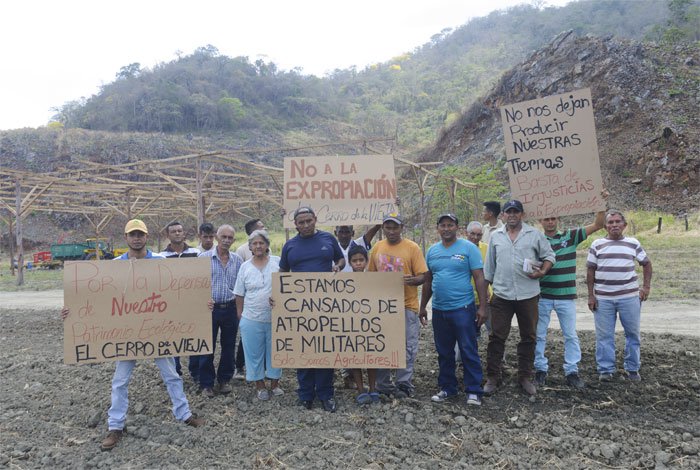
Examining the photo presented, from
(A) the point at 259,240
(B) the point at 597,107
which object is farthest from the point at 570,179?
(B) the point at 597,107

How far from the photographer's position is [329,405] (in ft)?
13.7

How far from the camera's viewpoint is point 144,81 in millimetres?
60000

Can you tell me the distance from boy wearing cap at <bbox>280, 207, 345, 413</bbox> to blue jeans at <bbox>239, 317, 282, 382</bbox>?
376 mm

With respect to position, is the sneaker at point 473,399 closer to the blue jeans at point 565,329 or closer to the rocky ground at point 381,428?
the rocky ground at point 381,428

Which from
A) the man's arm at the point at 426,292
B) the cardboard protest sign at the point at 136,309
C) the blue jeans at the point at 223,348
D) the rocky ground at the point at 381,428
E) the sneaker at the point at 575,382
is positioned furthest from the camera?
the blue jeans at the point at 223,348

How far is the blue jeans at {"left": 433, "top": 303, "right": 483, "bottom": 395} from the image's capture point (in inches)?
167

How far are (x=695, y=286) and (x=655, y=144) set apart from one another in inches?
628

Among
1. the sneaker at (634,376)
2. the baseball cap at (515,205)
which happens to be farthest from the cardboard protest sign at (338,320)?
the sneaker at (634,376)

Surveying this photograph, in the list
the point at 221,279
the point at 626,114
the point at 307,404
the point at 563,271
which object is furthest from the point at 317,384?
the point at 626,114

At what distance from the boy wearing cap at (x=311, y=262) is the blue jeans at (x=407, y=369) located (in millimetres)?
480

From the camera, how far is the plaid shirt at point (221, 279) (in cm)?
469

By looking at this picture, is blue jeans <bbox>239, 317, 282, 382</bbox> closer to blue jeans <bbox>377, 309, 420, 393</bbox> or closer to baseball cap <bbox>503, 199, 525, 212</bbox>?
blue jeans <bbox>377, 309, 420, 393</bbox>

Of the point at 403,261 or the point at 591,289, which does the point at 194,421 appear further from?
the point at 591,289

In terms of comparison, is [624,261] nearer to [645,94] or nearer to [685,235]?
[685,235]
